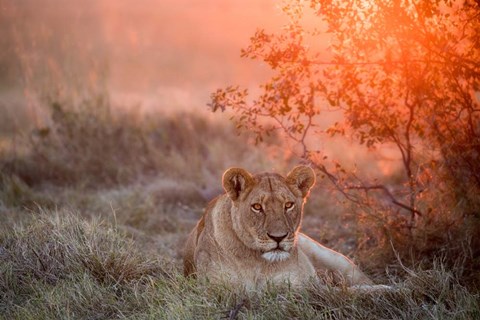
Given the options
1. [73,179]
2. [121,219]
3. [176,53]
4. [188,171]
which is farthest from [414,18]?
[176,53]

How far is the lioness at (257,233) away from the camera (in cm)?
568

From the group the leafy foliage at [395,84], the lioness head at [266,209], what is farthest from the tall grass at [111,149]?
the lioness head at [266,209]

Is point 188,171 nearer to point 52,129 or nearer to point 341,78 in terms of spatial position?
point 52,129

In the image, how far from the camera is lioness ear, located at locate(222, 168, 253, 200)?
5.80 m

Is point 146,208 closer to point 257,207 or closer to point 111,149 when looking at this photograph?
point 111,149

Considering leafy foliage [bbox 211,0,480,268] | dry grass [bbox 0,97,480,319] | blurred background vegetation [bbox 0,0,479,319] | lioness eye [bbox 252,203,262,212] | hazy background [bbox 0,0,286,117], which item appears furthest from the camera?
hazy background [bbox 0,0,286,117]

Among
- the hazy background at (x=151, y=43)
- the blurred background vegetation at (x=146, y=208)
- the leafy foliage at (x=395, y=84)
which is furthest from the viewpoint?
the hazy background at (x=151, y=43)

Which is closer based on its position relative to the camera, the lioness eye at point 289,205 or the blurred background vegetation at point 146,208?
the blurred background vegetation at point 146,208

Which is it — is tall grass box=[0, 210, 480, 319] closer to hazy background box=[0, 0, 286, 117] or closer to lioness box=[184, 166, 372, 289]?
lioness box=[184, 166, 372, 289]

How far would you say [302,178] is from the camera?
600cm

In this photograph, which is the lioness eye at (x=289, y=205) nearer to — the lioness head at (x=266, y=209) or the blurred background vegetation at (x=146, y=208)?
the lioness head at (x=266, y=209)

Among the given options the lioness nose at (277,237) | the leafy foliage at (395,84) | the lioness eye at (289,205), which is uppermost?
the leafy foliage at (395,84)

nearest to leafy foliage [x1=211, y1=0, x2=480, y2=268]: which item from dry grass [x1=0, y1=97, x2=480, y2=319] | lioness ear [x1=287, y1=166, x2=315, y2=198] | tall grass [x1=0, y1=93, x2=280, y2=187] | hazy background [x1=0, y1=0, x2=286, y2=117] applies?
dry grass [x1=0, y1=97, x2=480, y2=319]

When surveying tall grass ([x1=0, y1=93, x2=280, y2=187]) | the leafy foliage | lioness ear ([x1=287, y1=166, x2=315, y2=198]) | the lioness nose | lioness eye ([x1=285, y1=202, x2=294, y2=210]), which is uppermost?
the leafy foliage
